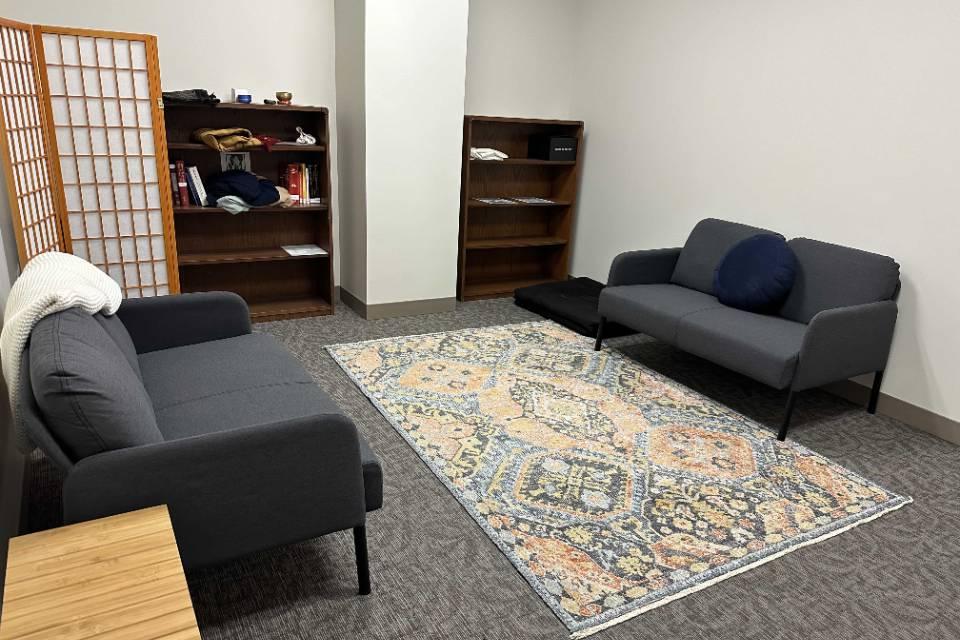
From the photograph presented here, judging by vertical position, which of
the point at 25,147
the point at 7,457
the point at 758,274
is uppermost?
the point at 25,147

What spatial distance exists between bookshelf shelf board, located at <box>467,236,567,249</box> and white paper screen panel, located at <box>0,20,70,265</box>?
2513 mm

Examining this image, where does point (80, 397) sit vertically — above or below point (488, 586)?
above

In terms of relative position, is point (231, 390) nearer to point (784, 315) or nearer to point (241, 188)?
point (241, 188)

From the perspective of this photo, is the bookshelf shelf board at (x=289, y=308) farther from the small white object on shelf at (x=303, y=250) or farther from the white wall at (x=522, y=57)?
the white wall at (x=522, y=57)

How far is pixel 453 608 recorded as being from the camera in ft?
5.92

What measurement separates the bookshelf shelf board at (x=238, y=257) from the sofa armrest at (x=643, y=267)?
180 cm

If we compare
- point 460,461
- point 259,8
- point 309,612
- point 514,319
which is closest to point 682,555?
point 460,461

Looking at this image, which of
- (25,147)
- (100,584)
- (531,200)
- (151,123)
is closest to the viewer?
(100,584)

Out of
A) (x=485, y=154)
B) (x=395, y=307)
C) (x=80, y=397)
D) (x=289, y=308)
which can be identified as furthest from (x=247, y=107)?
(x=80, y=397)

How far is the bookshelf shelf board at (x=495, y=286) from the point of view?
4754mm

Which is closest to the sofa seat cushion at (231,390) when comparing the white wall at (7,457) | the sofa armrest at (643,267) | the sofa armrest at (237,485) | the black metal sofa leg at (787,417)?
the sofa armrest at (237,485)

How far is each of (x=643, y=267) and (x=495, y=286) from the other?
1.42 metres

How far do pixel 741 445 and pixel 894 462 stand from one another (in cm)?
62

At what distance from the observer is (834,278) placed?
3.13 meters
